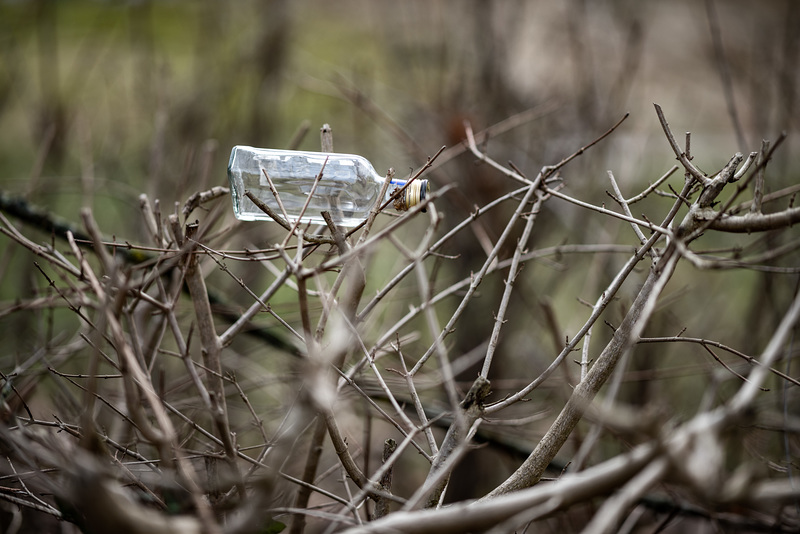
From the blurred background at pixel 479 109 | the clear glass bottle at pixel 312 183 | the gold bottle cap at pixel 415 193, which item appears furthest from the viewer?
the blurred background at pixel 479 109

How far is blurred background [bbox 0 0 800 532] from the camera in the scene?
2906mm

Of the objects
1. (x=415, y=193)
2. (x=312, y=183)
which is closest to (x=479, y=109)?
(x=312, y=183)

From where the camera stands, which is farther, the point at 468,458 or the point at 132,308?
the point at 468,458

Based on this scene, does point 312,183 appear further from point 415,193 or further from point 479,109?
point 479,109

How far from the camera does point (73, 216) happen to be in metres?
4.71

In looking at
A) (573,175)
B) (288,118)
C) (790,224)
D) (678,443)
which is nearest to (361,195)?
(790,224)

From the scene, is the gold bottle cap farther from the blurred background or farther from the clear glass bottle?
the blurred background

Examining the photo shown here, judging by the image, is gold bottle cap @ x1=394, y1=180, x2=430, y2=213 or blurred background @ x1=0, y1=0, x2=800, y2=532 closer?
gold bottle cap @ x1=394, y1=180, x2=430, y2=213

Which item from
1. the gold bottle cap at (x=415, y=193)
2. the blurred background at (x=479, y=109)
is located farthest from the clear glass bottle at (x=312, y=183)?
the blurred background at (x=479, y=109)

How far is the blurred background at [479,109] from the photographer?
291 centimetres

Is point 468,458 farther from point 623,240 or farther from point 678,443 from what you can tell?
point 678,443

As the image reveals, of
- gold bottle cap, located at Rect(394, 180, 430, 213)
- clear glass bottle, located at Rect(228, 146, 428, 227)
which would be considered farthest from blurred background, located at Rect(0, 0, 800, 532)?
gold bottle cap, located at Rect(394, 180, 430, 213)

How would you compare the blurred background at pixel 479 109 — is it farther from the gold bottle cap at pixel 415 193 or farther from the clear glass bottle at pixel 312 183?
the gold bottle cap at pixel 415 193

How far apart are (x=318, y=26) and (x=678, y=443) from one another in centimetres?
506
